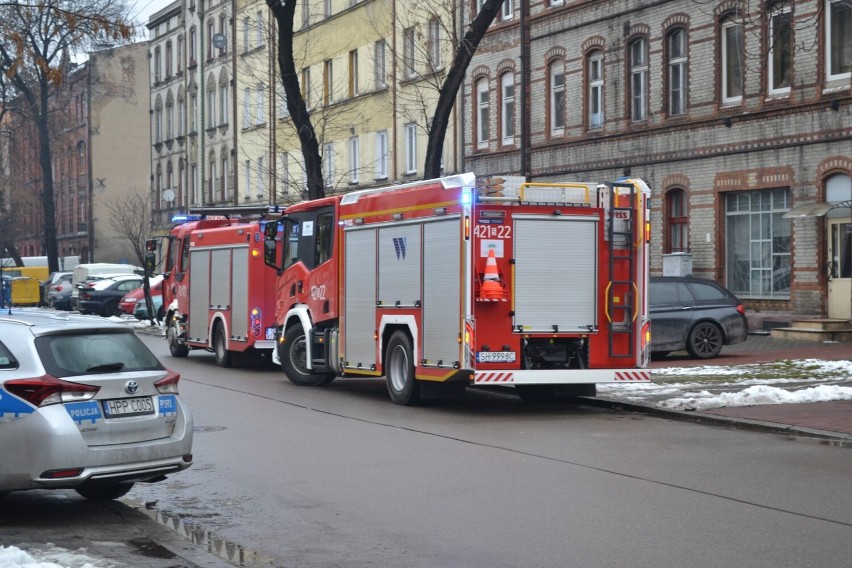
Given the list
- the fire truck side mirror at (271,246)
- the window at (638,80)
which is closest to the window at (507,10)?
the window at (638,80)

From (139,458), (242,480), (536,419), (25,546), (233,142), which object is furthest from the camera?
(233,142)

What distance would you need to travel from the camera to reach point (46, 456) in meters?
8.73

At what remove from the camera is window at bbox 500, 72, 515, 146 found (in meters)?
38.2

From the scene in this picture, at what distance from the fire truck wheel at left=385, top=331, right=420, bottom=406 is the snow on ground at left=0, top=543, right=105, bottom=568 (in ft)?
29.8

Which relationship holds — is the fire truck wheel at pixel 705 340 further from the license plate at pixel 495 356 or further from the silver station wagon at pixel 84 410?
the silver station wagon at pixel 84 410

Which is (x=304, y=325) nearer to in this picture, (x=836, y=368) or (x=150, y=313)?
(x=836, y=368)

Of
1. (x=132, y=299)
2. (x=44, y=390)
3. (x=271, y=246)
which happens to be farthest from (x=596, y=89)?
(x=44, y=390)

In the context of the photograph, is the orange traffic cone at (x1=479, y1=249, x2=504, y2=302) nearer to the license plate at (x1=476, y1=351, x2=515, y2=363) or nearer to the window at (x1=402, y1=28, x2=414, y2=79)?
the license plate at (x1=476, y1=351, x2=515, y2=363)

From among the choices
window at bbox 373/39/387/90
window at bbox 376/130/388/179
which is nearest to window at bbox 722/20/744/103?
window at bbox 373/39/387/90

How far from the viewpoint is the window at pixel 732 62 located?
2980 cm

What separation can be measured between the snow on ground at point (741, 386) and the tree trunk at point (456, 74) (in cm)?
785

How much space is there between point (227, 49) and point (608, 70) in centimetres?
3015

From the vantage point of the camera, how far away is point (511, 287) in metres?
15.9

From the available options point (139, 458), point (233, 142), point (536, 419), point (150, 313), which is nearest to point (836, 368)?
point (536, 419)
